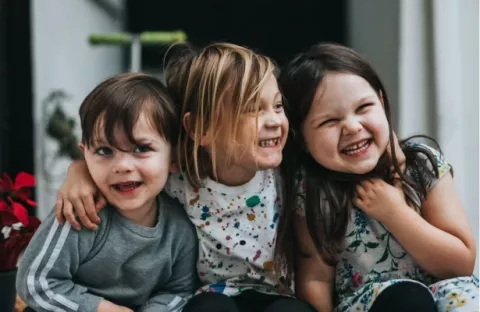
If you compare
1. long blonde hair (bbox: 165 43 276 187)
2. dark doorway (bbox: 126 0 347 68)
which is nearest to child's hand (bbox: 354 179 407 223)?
long blonde hair (bbox: 165 43 276 187)

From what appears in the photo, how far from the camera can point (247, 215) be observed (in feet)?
3.45

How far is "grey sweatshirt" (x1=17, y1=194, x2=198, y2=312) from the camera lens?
93cm

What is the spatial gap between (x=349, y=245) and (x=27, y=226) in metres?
0.61

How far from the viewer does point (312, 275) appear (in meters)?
1.05

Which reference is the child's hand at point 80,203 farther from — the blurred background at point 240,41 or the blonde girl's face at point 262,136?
the blurred background at point 240,41

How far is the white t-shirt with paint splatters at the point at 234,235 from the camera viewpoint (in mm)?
1041

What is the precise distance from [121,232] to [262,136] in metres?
0.30

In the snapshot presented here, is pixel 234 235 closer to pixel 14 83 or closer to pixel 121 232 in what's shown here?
pixel 121 232

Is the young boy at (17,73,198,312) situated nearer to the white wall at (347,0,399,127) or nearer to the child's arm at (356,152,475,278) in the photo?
the child's arm at (356,152,475,278)

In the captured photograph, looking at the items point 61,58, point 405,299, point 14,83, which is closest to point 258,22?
point 61,58

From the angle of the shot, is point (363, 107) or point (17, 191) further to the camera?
point (17, 191)

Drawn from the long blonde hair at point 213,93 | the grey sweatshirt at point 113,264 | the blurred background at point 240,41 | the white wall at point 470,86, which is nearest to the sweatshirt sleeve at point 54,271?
the grey sweatshirt at point 113,264

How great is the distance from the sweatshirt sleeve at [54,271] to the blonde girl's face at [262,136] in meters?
0.29

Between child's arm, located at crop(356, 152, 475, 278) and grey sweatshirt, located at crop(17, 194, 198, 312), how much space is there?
345mm
